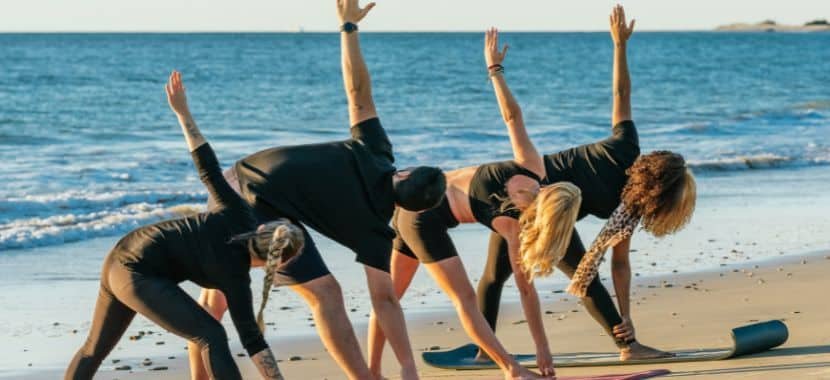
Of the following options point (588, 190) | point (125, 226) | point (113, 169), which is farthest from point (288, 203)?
point (113, 169)

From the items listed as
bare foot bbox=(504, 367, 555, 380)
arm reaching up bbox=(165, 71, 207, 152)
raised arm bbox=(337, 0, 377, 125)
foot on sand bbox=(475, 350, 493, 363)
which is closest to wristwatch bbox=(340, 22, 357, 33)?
raised arm bbox=(337, 0, 377, 125)

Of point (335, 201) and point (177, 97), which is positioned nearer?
point (177, 97)

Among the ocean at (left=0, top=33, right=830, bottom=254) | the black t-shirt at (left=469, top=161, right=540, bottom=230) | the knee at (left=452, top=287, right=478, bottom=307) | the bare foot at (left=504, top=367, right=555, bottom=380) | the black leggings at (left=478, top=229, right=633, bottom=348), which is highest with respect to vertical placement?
the black t-shirt at (left=469, top=161, right=540, bottom=230)

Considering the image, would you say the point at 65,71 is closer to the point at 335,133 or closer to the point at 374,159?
the point at 335,133

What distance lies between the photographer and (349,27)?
618 cm

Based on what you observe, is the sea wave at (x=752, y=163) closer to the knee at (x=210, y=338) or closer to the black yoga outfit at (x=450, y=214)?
the black yoga outfit at (x=450, y=214)

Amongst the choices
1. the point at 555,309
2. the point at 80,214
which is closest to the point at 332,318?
the point at 555,309

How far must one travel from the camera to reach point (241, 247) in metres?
5.04

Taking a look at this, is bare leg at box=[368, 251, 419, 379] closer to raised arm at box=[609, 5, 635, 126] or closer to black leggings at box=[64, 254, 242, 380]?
raised arm at box=[609, 5, 635, 126]

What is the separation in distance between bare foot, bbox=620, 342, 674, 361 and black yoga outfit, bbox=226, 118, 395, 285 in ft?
6.47

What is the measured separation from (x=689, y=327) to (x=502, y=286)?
5.30ft

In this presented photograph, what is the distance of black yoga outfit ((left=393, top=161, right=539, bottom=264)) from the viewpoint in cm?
634

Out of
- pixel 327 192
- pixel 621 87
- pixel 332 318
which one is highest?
pixel 621 87

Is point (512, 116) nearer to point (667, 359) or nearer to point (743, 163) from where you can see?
point (667, 359)
